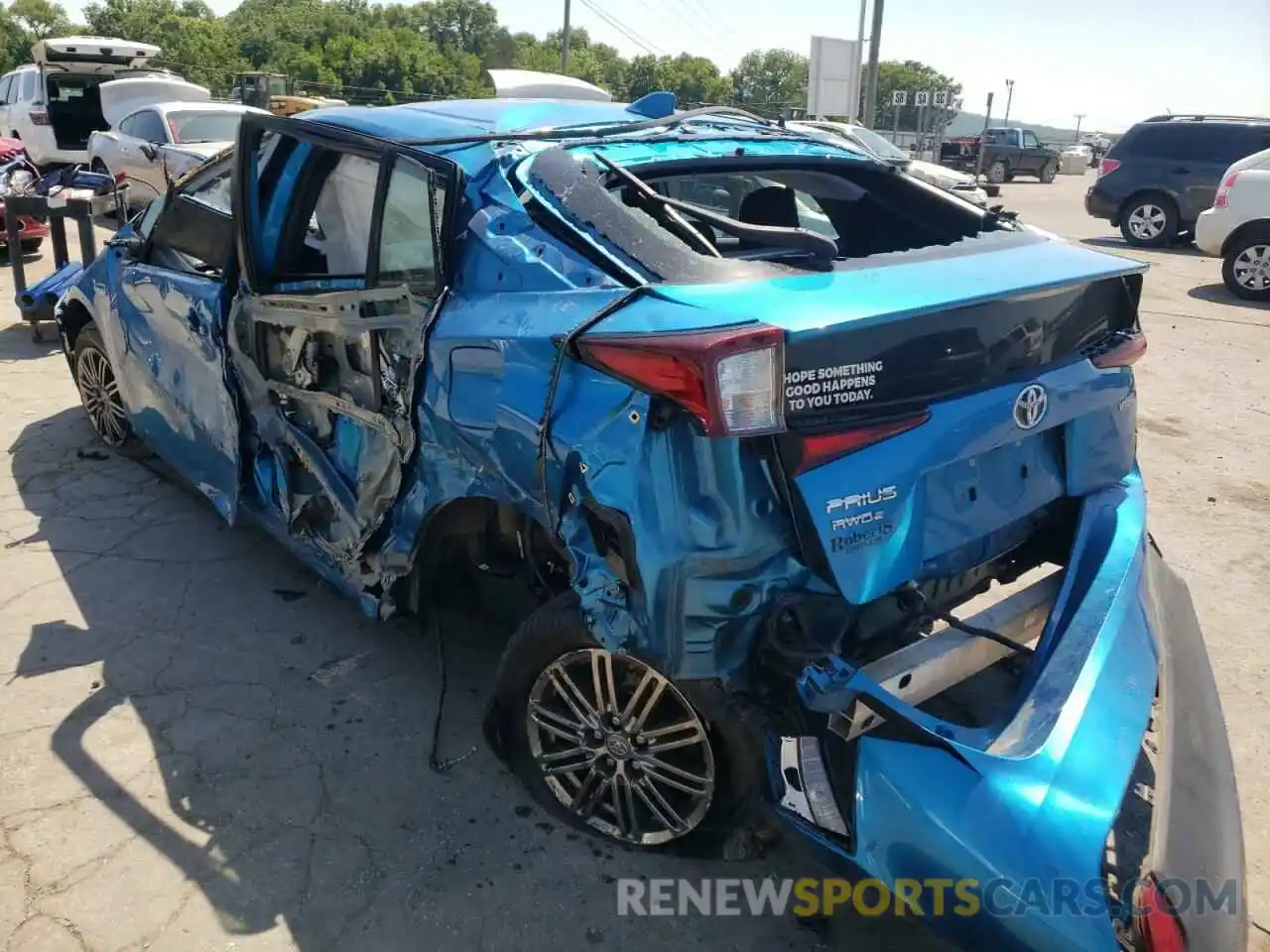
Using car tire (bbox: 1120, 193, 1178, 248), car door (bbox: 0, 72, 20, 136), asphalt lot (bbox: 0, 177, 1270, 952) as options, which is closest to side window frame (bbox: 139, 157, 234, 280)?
asphalt lot (bbox: 0, 177, 1270, 952)

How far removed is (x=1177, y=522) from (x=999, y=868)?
362 centimetres

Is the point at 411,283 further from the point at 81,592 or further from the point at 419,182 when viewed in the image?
the point at 81,592

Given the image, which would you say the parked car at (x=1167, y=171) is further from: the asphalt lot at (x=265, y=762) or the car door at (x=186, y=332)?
the car door at (x=186, y=332)

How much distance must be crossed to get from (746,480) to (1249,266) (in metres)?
10.8

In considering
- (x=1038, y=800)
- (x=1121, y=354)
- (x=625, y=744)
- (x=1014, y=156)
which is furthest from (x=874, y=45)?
(x=1038, y=800)

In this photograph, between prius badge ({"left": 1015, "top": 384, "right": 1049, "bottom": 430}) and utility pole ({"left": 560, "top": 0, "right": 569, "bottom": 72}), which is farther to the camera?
utility pole ({"left": 560, "top": 0, "right": 569, "bottom": 72})

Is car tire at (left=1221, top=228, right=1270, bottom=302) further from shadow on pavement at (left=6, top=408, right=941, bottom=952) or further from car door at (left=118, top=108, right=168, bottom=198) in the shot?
car door at (left=118, top=108, right=168, bottom=198)

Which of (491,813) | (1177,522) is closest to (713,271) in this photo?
(491,813)

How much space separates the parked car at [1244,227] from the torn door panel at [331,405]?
10619 mm

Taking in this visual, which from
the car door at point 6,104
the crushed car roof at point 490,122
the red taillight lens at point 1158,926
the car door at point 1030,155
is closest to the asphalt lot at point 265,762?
the red taillight lens at point 1158,926

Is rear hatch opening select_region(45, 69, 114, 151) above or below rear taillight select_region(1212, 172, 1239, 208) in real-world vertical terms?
above

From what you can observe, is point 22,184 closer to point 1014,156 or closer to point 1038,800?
point 1038,800

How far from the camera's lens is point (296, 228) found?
3.44 metres

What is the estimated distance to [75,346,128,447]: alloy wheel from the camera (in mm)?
4941
